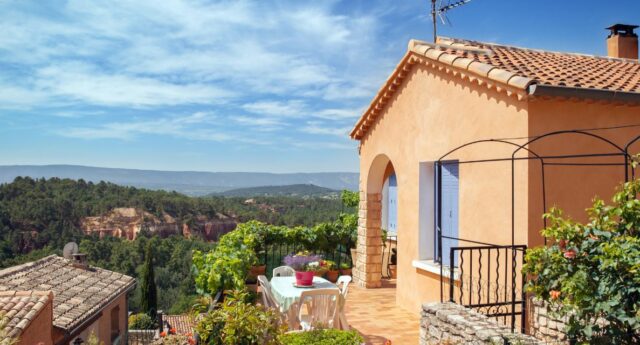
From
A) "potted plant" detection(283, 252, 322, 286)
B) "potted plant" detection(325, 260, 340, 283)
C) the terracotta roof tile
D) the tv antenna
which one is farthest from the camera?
the tv antenna

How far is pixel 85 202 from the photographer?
57188 mm

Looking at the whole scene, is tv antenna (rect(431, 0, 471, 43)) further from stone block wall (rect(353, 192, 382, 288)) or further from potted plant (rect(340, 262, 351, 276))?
potted plant (rect(340, 262, 351, 276))

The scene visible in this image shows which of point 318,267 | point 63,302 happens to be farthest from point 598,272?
point 63,302

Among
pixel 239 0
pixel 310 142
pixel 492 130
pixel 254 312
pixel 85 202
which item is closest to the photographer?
pixel 254 312

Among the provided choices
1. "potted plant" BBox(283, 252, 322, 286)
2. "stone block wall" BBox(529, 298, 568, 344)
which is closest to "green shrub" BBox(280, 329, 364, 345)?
"stone block wall" BBox(529, 298, 568, 344)

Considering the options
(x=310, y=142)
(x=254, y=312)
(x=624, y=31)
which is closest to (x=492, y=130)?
(x=254, y=312)

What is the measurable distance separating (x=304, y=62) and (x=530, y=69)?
17.7m

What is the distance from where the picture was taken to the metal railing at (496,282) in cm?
627

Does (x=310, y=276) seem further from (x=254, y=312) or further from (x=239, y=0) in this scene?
(x=239, y=0)

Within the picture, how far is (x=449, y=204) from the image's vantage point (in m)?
8.59

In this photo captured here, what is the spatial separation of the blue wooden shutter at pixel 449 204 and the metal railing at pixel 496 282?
632 mm

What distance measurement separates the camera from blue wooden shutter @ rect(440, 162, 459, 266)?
8.37 m

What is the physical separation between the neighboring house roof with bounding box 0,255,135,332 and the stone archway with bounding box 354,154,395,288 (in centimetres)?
768

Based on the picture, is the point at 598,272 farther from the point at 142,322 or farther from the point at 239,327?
the point at 142,322
